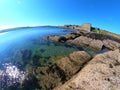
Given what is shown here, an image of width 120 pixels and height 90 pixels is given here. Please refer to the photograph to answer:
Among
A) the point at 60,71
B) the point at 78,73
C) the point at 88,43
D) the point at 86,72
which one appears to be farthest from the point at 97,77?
the point at 88,43

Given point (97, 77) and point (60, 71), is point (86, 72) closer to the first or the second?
point (97, 77)

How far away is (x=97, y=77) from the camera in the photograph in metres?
11.4

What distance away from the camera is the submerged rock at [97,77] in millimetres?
10609

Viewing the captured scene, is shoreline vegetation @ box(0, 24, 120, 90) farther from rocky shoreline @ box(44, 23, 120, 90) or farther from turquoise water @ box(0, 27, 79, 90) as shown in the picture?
turquoise water @ box(0, 27, 79, 90)

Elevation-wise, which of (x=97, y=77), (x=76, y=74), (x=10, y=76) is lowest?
(x=10, y=76)

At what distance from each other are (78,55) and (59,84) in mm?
3680

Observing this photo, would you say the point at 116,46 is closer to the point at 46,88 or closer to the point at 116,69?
the point at 116,69

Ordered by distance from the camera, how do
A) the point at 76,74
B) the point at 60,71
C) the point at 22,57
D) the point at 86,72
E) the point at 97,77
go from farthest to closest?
1. the point at 22,57
2. the point at 60,71
3. the point at 76,74
4. the point at 86,72
5. the point at 97,77

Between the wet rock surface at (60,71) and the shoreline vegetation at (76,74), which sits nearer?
the shoreline vegetation at (76,74)

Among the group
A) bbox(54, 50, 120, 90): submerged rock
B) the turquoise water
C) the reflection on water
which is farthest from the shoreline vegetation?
the reflection on water

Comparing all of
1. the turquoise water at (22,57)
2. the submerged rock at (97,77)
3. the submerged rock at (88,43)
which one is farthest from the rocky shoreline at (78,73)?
the submerged rock at (88,43)

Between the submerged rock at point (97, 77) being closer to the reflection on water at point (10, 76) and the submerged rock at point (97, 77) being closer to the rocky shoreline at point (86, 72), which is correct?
the rocky shoreline at point (86, 72)

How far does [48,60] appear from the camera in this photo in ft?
47.4

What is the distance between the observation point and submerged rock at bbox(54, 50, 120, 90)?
34.8 ft
